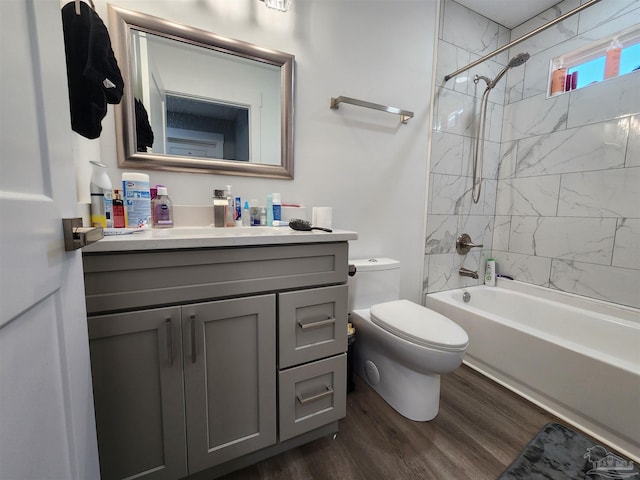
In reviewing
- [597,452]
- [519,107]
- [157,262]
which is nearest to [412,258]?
[597,452]

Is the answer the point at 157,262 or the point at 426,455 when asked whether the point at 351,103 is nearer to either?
the point at 157,262

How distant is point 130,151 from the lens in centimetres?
112

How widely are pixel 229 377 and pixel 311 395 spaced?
35cm

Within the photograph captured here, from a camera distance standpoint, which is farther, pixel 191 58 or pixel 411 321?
pixel 411 321

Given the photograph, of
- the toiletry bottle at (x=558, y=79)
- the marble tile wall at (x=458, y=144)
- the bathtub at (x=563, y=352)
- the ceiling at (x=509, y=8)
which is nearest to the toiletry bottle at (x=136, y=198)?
the marble tile wall at (x=458, y=144)

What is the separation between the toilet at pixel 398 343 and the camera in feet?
3.81

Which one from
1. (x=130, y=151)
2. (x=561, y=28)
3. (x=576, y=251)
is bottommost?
(x=576, y=251)

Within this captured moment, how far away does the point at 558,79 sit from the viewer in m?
A: 1.82

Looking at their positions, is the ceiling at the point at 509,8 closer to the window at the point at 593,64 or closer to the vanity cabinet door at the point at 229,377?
the window at the point at 593,64

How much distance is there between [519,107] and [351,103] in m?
1.49

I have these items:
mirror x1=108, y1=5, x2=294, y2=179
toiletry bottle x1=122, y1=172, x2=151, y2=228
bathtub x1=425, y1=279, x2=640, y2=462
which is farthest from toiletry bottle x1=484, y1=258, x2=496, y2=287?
toiletry bottle x1=122, y1=172, x2=151, y2=228

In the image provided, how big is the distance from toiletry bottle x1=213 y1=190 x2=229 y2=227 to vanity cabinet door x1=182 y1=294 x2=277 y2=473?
0.49 m

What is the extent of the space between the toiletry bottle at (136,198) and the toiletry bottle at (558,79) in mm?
2577

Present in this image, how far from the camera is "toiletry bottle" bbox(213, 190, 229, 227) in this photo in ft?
3.95
